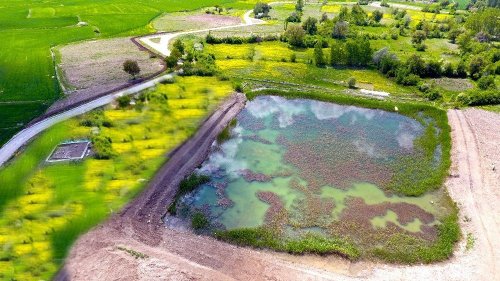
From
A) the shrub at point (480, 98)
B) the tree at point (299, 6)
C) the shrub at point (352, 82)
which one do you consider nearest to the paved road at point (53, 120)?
the shrub at point (352, 82)

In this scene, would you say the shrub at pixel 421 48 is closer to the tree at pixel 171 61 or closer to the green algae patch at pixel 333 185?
the green algae patch at pixel 333 185

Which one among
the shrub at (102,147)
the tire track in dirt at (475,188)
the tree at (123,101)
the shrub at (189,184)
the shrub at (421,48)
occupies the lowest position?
the tire track in dirt at (475,188)

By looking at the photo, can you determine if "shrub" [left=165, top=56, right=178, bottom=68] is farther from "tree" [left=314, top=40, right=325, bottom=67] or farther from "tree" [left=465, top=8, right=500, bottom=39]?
"tree" [left=465, top=8, right=500, bottom=39]

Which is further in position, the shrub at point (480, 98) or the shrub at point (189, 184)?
the shrub at point (480, 98)

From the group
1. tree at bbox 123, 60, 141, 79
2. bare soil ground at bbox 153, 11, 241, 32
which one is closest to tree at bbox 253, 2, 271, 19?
bare soil ground at bbox 153, 11, 241, 32

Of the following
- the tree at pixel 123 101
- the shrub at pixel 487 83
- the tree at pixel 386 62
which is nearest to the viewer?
the tree at pixel 123 101

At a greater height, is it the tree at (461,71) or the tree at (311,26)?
the tree at (311,26)

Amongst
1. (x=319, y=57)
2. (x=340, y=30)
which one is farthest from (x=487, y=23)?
(x=319, y=57)

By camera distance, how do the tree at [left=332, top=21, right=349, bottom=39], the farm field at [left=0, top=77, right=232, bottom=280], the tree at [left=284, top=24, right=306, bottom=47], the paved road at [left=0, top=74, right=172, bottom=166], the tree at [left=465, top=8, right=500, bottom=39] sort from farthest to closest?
1. the tree at [left=465, top=8, right=500, bottom=39]
2. the tree at [left=332, top=21, right=349, bottom=39]
3. the tree at [left=284, top=24, right=306, bottom=47]
4. the paved road at [left=0, top=74, right=172, bottom=166]
5. the farm field at [left=0, top=77, right=232, bottom=280]
